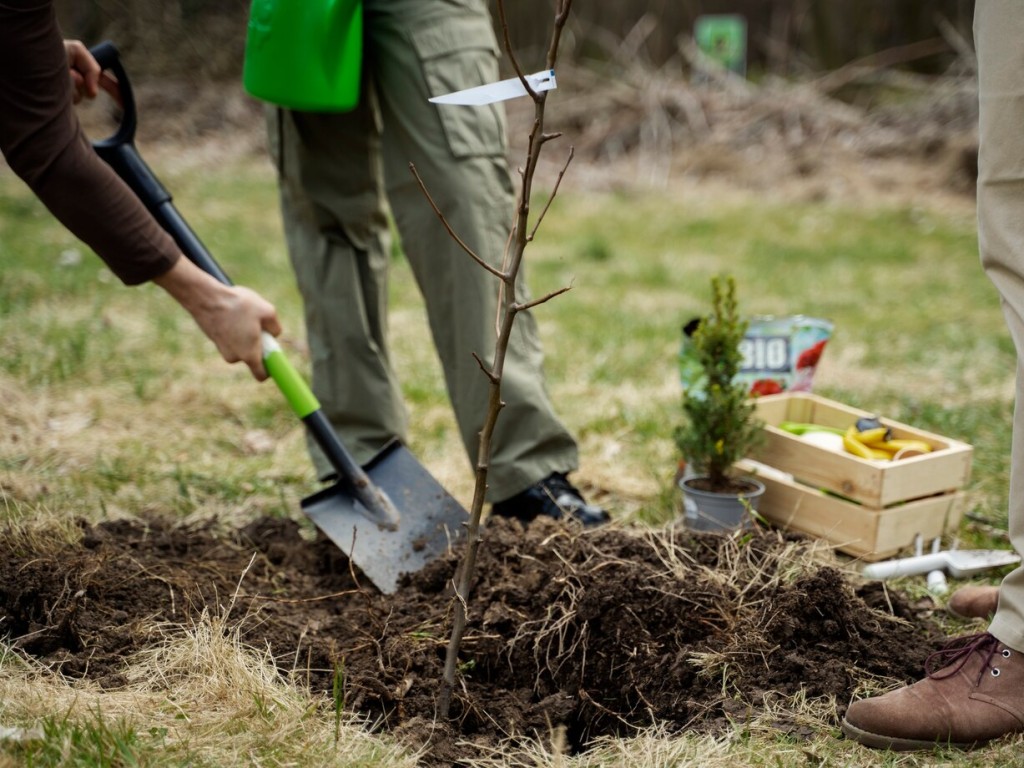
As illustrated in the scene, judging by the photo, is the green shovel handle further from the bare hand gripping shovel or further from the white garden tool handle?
the white garden tool handle

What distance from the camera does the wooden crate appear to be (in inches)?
106

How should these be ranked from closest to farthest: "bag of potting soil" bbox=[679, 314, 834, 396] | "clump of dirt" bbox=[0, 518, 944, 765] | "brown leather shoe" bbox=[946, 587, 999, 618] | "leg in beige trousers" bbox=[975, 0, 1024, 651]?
"leg in beige trousers" bbox=[975, 0, 1024, 651] → "clump of dirt" bbox=[0, 518, 944, 765] → "brown leather shoe" bbox=[946, 587, 999, 618] → "bag of potting soil" bbox=[679, 314, 834, 396]

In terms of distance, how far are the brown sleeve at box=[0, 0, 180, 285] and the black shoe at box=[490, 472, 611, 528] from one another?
3.51 ft

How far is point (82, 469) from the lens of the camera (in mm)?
3242

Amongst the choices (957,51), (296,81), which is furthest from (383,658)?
(957,51)

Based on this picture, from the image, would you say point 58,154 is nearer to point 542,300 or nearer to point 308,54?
point 308,54

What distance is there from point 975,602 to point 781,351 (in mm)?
1069

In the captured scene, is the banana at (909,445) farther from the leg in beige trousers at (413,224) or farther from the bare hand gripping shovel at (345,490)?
the bare hand gripping shovel at (345,490)

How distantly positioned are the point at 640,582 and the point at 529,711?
1.19 feet

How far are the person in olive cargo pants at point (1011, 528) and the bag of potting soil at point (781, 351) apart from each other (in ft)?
4.25

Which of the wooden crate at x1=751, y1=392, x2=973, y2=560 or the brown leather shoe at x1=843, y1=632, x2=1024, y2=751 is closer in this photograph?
the brown leather shoe at x1=843, y1=632, x2=1024, y2=751

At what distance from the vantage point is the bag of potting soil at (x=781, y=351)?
3154 mm

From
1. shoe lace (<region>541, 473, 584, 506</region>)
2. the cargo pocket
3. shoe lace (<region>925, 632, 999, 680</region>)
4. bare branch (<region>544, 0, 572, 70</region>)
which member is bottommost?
shoe lace (<region>541, 473, 584, 506</region>)

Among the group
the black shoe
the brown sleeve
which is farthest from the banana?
the brown sleeve
